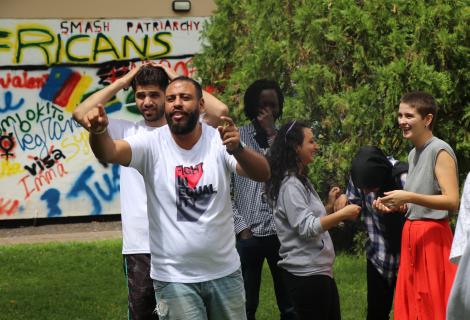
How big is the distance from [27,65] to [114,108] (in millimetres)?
1310

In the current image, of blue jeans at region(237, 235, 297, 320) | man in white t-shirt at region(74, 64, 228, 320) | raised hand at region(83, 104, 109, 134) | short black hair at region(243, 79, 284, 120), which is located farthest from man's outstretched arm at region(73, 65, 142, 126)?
blue jeans at region(237, 235, 297, 320)

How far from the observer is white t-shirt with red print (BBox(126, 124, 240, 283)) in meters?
4.49

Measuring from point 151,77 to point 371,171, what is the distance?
146 centimetres

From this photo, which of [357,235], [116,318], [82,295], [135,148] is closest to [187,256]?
[135,148]

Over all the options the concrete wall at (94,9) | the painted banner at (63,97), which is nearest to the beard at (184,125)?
the painted banner at (63,97)

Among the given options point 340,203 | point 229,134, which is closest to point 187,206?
point 229,134

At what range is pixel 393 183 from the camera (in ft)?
18.9

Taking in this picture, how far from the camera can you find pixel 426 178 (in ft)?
18.0

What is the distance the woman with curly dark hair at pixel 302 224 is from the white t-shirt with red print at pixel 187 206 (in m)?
0.86

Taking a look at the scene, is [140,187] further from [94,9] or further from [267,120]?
[94,9]

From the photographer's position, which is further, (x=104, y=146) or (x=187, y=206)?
(x=187, y=206)

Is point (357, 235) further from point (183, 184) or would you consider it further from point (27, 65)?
point (27, 65)

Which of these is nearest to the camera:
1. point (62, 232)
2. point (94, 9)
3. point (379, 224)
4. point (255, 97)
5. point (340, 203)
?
point (340, 203)

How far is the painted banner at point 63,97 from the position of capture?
12.8 m
